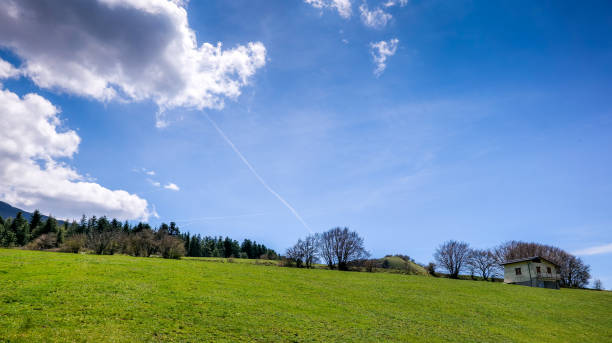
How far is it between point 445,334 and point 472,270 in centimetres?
7353

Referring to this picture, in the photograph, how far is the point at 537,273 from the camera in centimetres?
6159

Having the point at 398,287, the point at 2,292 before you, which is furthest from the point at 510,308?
the point at 2,292

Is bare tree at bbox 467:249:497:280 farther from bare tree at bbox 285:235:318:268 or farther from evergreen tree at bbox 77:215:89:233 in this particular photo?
evergreen tree at bbox 77:215:89:233

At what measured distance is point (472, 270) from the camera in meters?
82.6

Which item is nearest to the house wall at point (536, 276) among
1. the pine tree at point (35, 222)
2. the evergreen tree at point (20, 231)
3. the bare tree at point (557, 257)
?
the bare tree at point (557, 257)

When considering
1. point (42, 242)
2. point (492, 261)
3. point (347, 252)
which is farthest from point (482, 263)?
point (42, 242)

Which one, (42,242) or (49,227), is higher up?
(49,227)

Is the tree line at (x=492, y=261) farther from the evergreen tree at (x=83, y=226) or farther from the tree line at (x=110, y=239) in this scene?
the evergreen tree at (x=83, y=226)

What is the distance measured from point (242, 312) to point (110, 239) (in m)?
60.9

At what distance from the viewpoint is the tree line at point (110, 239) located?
218 ft

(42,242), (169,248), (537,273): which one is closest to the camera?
(537,273)

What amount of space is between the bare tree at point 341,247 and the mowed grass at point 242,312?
45.4m

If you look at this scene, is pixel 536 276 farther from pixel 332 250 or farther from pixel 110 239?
pixel 110 239

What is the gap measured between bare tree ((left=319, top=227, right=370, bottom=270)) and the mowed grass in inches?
1788
